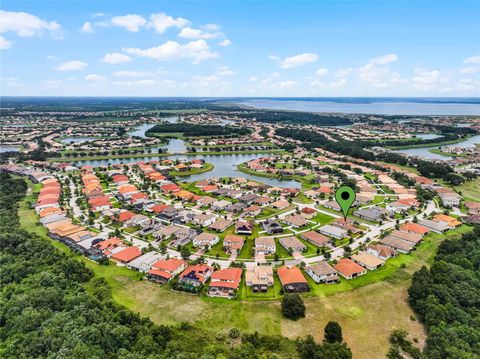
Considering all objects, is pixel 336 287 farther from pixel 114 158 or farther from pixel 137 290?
pixel 114 158

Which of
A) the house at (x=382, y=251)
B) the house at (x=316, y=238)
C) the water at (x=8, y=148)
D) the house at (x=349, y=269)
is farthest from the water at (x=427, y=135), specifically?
the water at (x=8, y=148)

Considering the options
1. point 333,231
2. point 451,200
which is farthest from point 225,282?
point 451,200

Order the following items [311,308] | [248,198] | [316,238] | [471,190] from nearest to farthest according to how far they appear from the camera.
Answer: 1. [311,308]
2. [316,238]
3. [248,198]
4. [471,190]

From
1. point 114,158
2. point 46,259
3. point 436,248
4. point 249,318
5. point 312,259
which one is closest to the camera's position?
point 249,318

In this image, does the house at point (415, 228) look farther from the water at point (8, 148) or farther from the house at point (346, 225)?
the water at point (8, 148)

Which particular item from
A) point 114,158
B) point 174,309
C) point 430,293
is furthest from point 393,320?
point 114,158

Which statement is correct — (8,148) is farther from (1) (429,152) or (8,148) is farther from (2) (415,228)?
(1) (429,152)

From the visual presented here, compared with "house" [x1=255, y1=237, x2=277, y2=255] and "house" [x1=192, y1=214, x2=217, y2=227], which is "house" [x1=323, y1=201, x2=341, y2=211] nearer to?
"house" [x1=255, y1=237, x2=277, y2=255]
